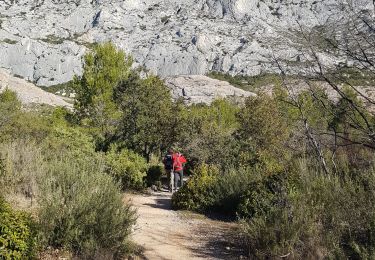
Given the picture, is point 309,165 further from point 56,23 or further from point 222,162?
point 56,23

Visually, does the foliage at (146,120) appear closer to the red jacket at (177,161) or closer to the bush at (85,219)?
the red jacket at (177,161)

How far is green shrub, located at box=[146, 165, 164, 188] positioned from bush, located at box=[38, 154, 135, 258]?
30.0ft

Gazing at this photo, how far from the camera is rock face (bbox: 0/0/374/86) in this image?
110m

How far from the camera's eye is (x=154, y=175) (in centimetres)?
1523

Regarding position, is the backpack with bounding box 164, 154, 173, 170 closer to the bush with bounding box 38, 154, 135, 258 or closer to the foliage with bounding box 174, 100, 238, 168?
the foliage with bounding box 174, 100, 238, 168

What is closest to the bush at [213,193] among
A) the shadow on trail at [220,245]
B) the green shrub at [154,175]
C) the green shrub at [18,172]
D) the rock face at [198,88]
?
the shadow on trail at [220,245]

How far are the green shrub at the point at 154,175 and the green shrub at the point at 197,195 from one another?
4.53 metres

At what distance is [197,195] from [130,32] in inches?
4403

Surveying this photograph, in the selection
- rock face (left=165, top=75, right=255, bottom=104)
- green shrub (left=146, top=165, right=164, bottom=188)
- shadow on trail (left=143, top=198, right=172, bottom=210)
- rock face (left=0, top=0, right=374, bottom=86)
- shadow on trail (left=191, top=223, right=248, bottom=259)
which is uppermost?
rock face (left=0, top=0, right=374, bottom=86)

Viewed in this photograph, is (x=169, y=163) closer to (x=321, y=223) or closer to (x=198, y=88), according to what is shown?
(x=321, y=223)

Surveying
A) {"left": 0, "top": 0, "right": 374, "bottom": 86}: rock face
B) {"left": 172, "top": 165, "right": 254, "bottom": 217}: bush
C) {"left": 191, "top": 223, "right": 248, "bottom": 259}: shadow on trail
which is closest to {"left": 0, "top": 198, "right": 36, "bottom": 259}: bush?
{"left": 191, "top": 223, "right": 248, "bottom": 259}: shadow on trail

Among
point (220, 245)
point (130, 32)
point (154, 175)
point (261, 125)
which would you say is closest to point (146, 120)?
point (154, 175)

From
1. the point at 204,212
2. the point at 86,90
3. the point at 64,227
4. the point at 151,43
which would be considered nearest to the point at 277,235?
the point at 64,227

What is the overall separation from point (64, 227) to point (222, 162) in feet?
34.8
